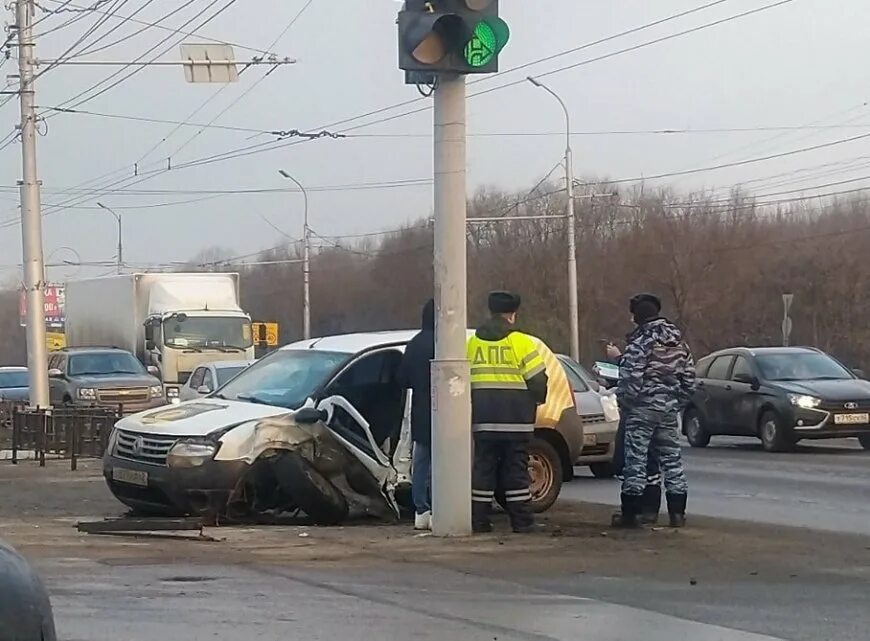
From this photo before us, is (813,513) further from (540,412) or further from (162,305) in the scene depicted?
(162,305)

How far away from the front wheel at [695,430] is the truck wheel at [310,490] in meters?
13.6

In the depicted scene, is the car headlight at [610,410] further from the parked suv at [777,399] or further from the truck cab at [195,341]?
the truck cab at [195,341]

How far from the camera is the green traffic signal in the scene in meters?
10.9

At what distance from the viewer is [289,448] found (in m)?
12.5

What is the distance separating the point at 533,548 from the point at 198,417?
349 cm

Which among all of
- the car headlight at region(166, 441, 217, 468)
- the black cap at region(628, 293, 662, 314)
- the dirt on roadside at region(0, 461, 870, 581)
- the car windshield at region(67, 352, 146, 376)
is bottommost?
the dirt on roadside at region(0, 461, 870, 581)

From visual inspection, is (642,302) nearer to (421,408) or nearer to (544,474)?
(421,408)

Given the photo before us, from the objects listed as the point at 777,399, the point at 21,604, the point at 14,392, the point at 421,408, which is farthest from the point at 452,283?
the point at 14,392

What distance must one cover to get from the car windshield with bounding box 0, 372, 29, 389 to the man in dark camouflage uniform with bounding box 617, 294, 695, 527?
100 feet

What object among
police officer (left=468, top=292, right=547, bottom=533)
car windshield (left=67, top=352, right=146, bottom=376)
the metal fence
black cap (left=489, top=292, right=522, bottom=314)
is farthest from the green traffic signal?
car windshield (left=67, top=352, right=146, bottom=376)

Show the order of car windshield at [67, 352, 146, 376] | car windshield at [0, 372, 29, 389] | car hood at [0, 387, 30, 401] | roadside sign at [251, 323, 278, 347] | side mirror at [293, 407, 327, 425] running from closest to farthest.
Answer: side mirror at [293, 407, 327, 425]
car windshield at [67, 352, 146, 376]
car hood at [0, 387, 30, 401]
car windshield at [0, 372, 29, 389]
roadside sign at [251, 323, 278, 347]

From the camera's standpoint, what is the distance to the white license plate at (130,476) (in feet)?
41.6

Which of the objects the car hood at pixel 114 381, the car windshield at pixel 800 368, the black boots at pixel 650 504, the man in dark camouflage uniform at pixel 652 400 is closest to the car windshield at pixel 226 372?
the car hood at pixel 114 381

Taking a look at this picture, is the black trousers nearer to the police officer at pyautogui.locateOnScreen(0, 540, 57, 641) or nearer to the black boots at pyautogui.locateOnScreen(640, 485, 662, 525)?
the black boots at pyautogui.locateOnScreen(640, 485, 662, 525)
